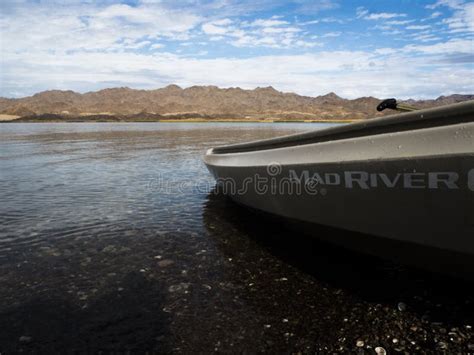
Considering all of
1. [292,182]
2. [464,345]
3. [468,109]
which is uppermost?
[468,109]

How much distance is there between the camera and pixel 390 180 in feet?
11.1

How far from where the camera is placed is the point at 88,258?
15.5ft

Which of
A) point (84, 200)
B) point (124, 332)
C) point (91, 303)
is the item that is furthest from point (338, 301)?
point (84, 200)

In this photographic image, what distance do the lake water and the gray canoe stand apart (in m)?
0.52

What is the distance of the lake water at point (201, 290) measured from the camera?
3045 mm

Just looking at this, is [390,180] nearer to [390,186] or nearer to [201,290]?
[390,186]

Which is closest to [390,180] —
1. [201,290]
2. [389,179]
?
[389,179]

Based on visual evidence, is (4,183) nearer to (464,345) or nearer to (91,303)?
(91,303)

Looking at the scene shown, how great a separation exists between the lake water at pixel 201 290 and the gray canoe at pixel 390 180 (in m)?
0.52

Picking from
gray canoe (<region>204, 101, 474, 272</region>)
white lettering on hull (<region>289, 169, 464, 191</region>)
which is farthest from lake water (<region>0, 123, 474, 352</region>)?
white lettering on hull (<region>289, 169, 464, 191</region>)

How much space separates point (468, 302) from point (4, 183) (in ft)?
35.7

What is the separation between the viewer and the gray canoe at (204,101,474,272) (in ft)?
9.87

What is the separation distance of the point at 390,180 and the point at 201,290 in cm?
222

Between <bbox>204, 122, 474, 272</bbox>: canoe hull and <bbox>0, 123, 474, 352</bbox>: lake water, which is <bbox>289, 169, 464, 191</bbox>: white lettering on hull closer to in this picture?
<bbox>204, 122, 474, 272</bbox>: canoe hull
